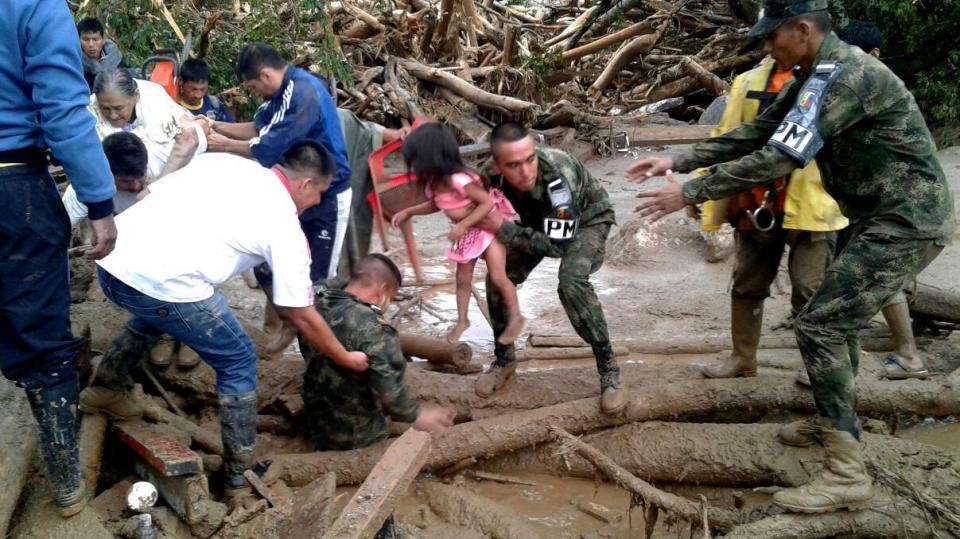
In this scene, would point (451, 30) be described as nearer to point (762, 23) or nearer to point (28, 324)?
point (762, 23)

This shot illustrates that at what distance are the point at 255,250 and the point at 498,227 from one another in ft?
5.20

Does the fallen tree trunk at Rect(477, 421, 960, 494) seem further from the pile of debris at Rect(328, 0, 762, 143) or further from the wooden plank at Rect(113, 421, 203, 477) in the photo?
the pile of debris at Rect(328, 0, 762, 143)

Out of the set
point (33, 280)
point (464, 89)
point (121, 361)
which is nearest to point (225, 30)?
point (464, 89)

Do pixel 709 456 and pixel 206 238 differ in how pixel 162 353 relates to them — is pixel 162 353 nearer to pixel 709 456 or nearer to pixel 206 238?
pixel 206 238

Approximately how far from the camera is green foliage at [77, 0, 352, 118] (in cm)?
740

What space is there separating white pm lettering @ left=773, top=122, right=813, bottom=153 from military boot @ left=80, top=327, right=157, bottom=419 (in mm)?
3160

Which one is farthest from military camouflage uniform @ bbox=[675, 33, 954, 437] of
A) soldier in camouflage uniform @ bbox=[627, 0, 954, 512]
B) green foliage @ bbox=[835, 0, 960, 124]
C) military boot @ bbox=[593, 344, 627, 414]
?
green foliage @ bbox=[835, 0, 960, 124]

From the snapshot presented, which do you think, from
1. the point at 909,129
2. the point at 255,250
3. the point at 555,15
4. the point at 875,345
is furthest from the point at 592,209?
the point at 555,15

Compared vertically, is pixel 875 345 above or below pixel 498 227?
below

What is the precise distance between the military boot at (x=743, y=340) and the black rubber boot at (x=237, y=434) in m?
2.87

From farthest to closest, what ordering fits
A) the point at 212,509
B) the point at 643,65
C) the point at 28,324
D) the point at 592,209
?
the point at 643,65 → the point at 592,209 → the point at 212,509 → the point at 28,324

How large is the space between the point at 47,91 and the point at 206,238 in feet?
2.81

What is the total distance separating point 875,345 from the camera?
5492 millimetres

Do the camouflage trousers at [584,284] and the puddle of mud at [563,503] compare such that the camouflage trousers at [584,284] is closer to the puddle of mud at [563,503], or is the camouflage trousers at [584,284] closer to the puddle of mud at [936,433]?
the puddle of mud at [563,503]
